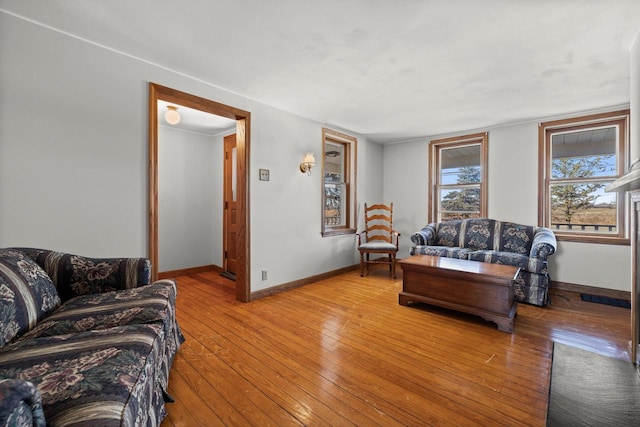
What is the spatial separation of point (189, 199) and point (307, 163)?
7.21 ft

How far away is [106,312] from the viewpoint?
1.50m

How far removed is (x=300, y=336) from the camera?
239 centimetres

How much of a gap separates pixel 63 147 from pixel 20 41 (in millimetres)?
725

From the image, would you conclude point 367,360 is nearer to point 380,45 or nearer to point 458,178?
point 380,45

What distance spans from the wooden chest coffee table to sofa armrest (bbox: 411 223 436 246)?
96 centimetres

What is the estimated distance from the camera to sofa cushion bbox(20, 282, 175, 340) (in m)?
1.36

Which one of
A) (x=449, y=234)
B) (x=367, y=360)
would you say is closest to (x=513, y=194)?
(x=449, y=234)

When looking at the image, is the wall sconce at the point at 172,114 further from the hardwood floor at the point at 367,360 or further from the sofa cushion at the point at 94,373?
the sofa cushion at the point at 94,373

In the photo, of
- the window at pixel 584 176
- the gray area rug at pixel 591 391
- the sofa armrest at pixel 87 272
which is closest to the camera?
the gray area rug at pixel 591 391

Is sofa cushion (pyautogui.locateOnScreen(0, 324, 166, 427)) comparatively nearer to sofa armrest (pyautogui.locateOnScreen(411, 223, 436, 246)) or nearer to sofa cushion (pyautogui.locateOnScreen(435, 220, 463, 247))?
sofa armrest (pyautogui.locateOnScreen(411, 223, 436, 246))

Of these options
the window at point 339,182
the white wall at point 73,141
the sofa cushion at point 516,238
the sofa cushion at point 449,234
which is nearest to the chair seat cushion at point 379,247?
the window at point 339,182

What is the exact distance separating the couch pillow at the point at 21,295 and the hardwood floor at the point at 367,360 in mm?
820

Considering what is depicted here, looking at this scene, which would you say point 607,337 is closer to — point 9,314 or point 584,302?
point 584,302

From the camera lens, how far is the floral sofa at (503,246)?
3.18 meters
